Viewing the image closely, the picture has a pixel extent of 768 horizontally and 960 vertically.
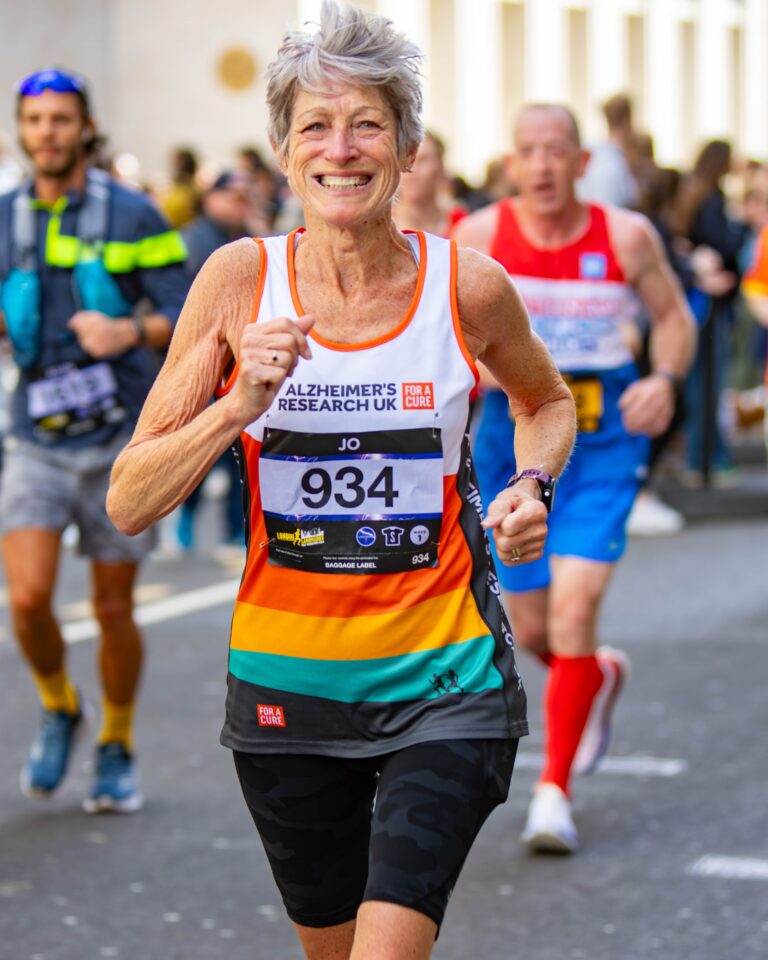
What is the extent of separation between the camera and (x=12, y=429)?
6.06 m

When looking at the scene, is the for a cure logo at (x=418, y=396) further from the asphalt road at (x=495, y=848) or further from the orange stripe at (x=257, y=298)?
the asphalt road at (x=495, y=848)

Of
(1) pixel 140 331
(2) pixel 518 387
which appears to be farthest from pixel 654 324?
(2) pixel 518 387

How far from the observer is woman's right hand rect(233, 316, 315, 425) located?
2.88 metres

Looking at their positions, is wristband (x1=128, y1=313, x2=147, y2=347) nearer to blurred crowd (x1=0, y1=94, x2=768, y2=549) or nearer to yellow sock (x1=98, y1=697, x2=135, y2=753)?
yellow sock (x1=98, y1=697, x2=135, y2=753)

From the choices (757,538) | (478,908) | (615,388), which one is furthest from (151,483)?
(757,538)

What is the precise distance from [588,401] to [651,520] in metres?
6.79

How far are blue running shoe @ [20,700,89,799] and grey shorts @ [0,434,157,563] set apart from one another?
524 millimetres

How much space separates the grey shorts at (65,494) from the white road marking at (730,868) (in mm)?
1891

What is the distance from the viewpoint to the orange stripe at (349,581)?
3.29m

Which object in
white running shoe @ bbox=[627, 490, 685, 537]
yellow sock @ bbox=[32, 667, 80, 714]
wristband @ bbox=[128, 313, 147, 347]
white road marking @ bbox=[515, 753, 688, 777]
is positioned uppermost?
wristband @ bbox=[128, 313, 147, 347]

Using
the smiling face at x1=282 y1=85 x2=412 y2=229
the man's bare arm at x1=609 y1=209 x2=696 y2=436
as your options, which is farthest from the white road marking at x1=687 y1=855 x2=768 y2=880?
the smiling face at x1=282 y1=85 x2=412 y2=229

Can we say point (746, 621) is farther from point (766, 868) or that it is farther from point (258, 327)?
point (258, 327)

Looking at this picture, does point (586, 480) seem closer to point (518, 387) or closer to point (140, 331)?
point (140, 331)

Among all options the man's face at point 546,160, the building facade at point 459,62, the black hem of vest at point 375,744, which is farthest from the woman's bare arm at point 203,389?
the building facade at point 459,62
